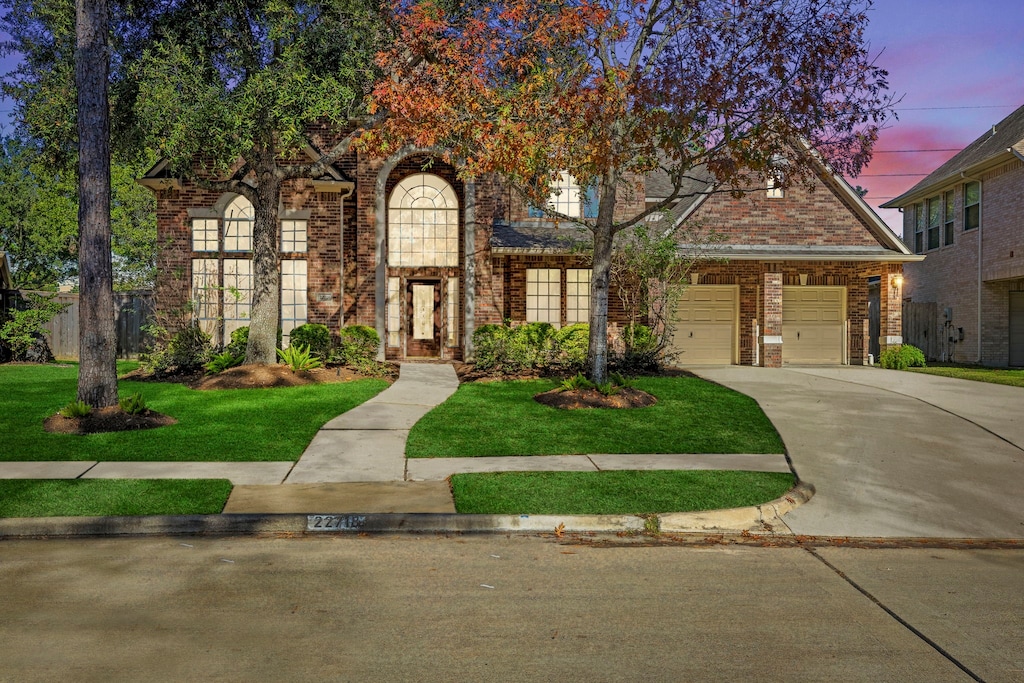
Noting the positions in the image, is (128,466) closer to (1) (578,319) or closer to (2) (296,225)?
(2) (296,225)

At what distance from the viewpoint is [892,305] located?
868 inches

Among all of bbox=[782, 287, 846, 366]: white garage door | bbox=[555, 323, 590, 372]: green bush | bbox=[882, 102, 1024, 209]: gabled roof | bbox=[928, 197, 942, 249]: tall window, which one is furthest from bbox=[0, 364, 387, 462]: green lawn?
bbox=[928, 197, 942, 249]: tall window

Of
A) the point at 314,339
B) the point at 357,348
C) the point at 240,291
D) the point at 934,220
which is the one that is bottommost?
the point at 357,348

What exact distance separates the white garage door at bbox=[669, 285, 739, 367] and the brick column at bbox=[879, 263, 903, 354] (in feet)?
13.5

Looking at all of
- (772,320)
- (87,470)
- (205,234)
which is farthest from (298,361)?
(772,320)

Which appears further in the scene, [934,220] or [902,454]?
[934,220]

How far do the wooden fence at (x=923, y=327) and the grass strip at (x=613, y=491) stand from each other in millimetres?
22819

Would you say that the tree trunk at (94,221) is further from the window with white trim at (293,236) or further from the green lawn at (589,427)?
the window with white trim at (293,236)

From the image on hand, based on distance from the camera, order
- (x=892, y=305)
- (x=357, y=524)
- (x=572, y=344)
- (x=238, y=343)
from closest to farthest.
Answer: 1. (x=357, y=524)
2. (x=572, y=344)
3. (x=238, y=343)
4. (x=892, y=305)

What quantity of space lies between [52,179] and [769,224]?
28840 millimetres

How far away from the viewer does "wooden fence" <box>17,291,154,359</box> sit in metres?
23.1

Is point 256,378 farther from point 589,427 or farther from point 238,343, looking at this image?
point 589,427

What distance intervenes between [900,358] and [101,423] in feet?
64.6

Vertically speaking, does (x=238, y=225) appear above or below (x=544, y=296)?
above
